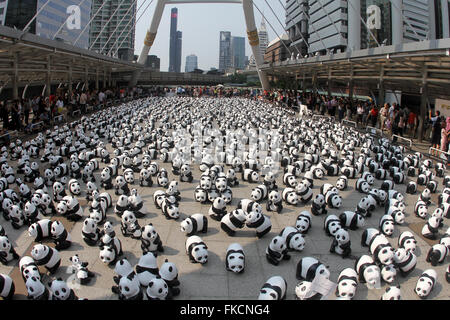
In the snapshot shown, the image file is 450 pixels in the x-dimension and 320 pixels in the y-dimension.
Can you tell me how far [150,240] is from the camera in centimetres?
764

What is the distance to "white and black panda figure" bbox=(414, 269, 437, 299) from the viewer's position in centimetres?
627

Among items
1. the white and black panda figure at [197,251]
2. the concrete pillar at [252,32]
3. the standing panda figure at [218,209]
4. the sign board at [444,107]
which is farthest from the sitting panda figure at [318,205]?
the concrete pillar at [252,32]

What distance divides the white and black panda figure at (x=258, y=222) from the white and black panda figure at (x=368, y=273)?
7.51 ft

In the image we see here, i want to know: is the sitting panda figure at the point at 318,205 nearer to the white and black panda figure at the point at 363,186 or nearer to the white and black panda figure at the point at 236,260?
the white and black panda figure at the point at 363,186

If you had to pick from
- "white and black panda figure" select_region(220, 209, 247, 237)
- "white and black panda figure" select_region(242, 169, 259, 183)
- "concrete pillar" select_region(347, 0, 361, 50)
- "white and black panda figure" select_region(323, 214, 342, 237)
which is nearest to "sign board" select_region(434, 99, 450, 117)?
"white and black panda figure" select_region(242, 169, 259, 183)

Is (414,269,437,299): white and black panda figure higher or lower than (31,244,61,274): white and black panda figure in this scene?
lower

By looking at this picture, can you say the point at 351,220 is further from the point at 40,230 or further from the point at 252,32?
the point at 252,32

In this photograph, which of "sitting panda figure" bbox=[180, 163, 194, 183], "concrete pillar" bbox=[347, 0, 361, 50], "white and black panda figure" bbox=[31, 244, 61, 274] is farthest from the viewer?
"concrete pillar" bbox=[347, 0, 361, 50]

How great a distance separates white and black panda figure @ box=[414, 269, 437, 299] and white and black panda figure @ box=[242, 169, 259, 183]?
6612 mm

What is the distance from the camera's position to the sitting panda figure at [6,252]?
7090 millimetres

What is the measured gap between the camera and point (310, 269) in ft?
20.9

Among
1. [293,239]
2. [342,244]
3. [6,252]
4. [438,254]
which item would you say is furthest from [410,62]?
[6,252]

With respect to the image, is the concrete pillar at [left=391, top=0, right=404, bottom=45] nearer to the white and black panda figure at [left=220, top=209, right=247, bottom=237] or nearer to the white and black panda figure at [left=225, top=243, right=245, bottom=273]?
the white and black panda figure at [left=220, top=209, right=247, bottom=237]

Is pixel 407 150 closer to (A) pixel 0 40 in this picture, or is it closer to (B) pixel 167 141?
(B) pixel 167 141
